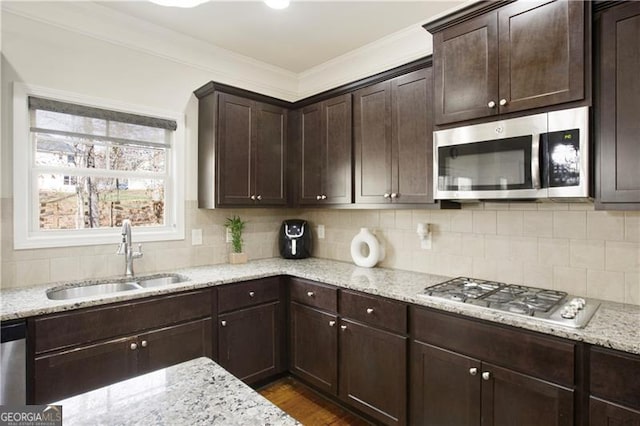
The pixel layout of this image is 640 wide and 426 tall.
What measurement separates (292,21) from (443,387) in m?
2.62

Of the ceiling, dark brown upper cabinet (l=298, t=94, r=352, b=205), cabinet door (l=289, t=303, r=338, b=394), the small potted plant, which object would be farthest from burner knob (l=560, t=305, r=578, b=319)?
the small potted plant

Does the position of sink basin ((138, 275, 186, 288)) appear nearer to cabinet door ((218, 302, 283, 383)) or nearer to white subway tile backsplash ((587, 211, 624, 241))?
cabinet door ((218, 302, 283, 383))

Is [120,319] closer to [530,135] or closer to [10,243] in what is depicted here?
[10,243]

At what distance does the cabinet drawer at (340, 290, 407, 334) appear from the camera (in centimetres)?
207

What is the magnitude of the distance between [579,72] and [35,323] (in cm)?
290

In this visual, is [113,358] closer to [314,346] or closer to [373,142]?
[314,346]

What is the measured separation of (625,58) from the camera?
1575 millimetres

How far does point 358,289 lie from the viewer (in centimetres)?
228

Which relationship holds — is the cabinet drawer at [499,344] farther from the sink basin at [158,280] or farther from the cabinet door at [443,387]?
the sink basin at [158,280]

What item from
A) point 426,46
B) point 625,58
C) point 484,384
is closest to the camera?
point 625,58

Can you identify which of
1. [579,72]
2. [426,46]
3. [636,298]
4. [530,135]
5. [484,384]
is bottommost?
[484,384]

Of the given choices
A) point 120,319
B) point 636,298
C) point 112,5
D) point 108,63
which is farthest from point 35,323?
point 636,298

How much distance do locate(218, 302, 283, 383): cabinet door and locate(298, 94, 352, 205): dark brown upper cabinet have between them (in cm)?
100

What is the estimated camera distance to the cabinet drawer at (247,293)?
249 cm
